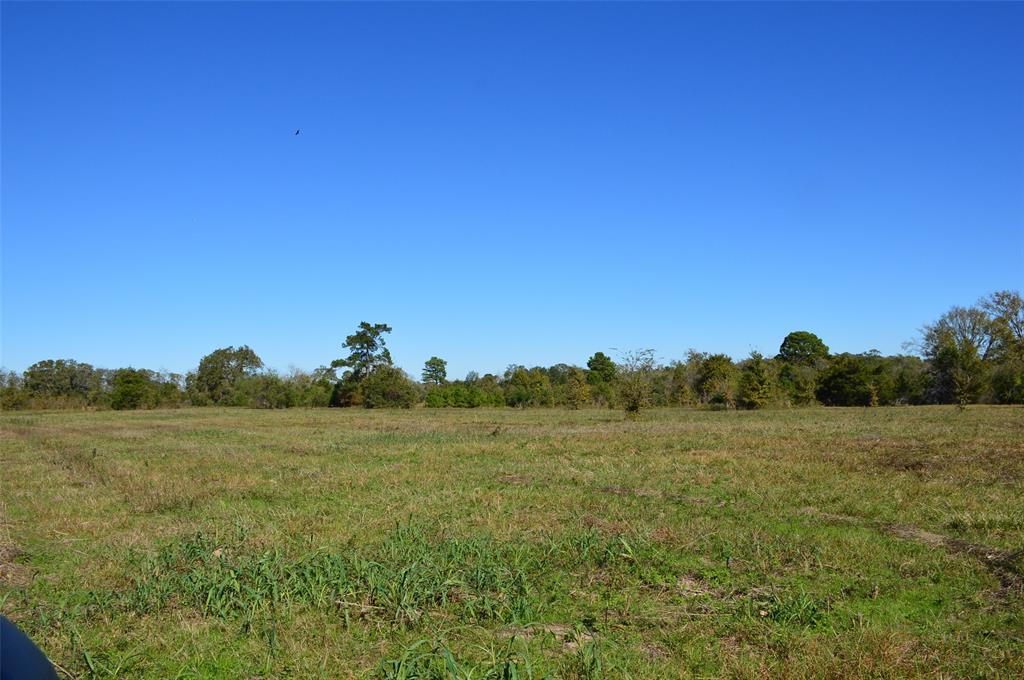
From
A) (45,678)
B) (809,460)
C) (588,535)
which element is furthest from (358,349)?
(45,678)

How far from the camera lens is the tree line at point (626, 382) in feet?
137

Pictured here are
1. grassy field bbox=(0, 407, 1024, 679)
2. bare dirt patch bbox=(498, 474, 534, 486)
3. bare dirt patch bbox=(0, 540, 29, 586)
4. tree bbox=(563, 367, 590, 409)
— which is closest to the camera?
grassy field bbox=(0, 407, 1024, 679)

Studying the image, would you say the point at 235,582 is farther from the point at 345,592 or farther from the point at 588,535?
the point at 588,535

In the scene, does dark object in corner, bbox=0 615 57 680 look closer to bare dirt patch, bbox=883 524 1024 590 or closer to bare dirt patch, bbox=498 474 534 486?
bare dirt patch, bbox=883 524 1024 590

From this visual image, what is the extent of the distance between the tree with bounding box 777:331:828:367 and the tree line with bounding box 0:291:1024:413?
0.34ft

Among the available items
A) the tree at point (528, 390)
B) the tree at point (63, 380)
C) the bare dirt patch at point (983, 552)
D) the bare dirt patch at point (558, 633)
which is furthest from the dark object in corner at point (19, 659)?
the tree at point (63, 380)

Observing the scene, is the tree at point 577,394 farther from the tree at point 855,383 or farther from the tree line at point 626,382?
the tree at point 855,383

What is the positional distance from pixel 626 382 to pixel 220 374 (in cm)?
5061

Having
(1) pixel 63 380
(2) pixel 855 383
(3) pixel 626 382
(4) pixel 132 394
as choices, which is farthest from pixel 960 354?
(1) pixel 63 380

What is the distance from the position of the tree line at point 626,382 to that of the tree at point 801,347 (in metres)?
0.10

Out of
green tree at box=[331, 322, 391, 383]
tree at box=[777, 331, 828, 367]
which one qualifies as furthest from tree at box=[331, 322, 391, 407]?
tree at box=[777, 331, 828, 367]

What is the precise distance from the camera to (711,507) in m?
9.72

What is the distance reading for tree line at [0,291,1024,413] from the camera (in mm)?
41750

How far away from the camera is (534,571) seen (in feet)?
21.8
